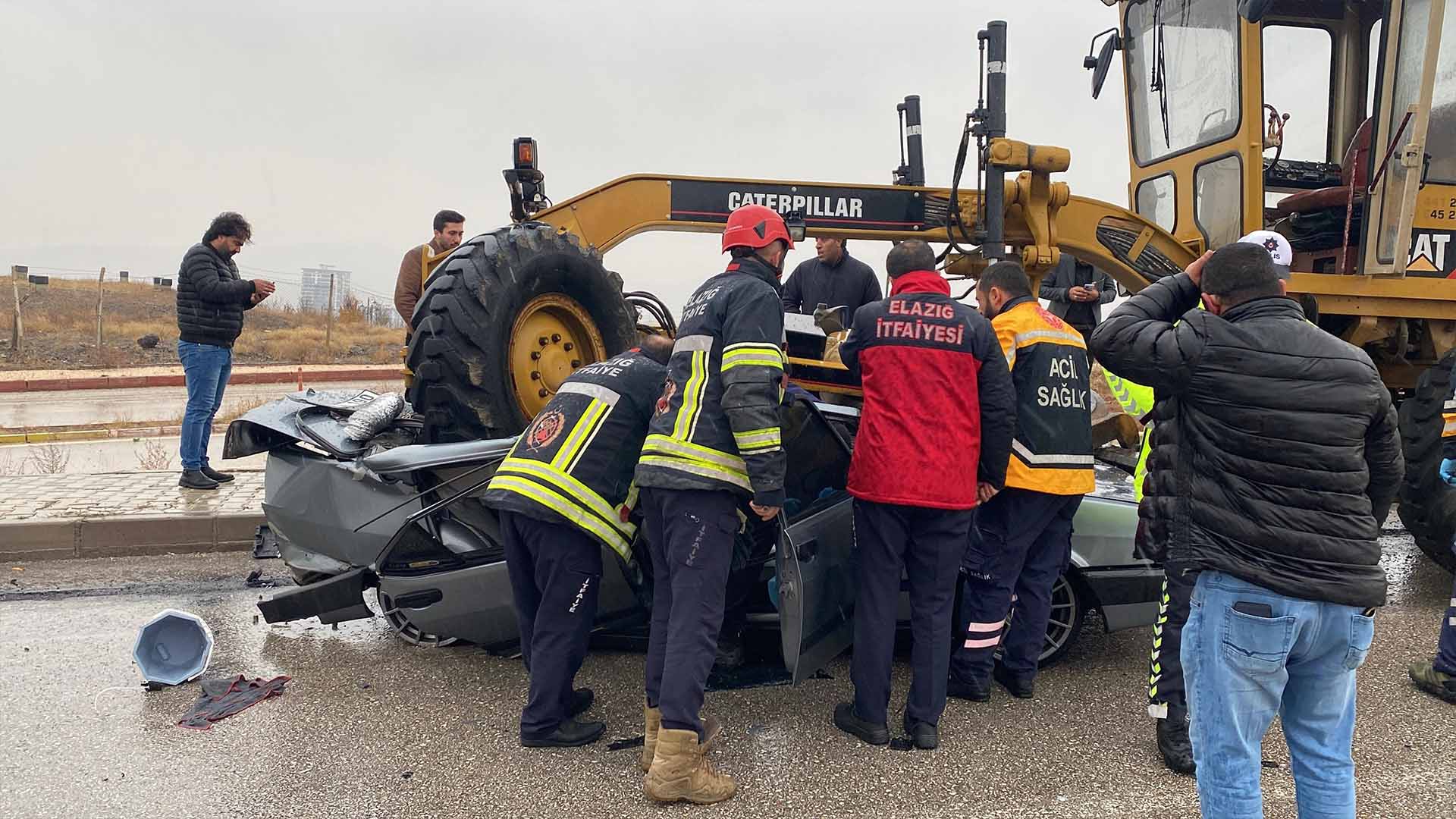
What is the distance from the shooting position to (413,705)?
3.75 meters

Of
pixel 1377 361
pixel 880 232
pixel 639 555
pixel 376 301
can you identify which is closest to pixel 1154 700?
pixel 639 555

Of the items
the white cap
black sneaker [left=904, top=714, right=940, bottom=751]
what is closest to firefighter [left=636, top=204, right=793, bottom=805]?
black sneaker [left=904, top=714, right=940, bottom=751]

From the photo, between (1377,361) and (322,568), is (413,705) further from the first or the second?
(1377,361)

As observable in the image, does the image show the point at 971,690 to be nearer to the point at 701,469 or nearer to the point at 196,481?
the point at 701,469

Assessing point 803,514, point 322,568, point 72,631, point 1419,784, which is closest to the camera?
point 1419,784

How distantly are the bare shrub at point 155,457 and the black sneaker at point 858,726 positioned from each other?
681cm

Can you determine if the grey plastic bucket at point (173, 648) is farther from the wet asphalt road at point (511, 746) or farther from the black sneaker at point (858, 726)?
the black sneaker at point (858, 726)

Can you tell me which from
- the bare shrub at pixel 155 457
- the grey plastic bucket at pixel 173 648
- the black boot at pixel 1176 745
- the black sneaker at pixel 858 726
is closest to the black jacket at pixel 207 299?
the bare shrub at pixel 155 457

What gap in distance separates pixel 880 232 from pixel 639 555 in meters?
2.89

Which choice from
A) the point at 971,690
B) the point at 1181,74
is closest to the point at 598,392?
the point at 971,690

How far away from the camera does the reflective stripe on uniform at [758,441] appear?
3.12 m

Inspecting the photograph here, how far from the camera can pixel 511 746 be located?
343cm

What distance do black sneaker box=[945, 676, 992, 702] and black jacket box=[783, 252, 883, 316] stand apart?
2892 mm

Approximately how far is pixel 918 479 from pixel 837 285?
10.1 ft
